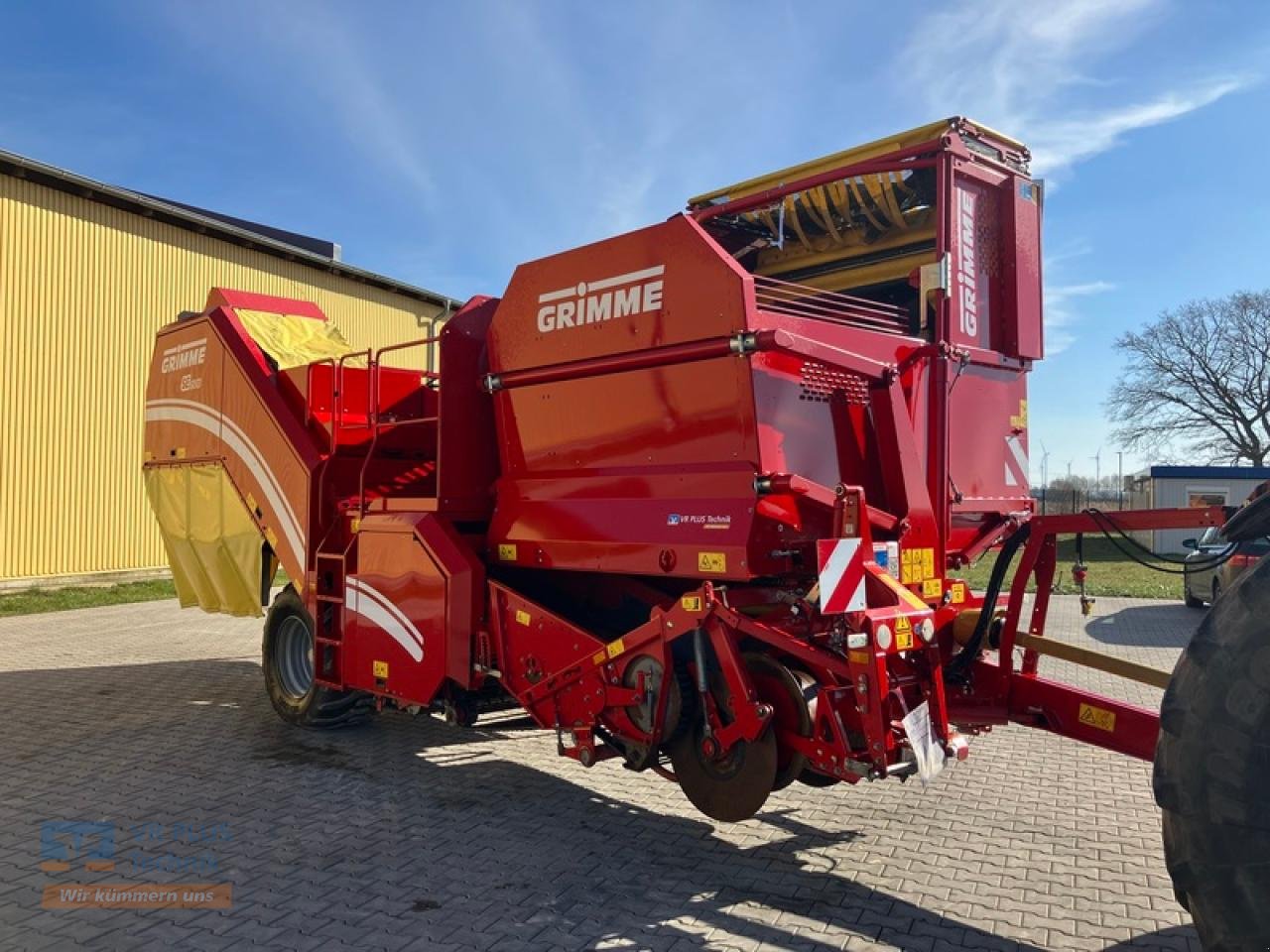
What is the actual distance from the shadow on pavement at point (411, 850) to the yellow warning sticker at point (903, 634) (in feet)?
3.69

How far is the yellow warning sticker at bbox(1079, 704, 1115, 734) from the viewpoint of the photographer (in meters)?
4.03

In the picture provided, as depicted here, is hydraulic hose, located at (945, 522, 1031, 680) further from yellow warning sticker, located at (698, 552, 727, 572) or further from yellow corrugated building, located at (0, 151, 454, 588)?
yellow corrugated building, located at (0, 151, 454, 588)

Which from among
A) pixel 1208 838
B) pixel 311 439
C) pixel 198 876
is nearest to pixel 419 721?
pixel 311 439

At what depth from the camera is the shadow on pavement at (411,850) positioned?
3.80 metres

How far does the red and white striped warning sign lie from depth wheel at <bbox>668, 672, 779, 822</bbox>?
2.18ft

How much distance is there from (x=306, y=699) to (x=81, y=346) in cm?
1153

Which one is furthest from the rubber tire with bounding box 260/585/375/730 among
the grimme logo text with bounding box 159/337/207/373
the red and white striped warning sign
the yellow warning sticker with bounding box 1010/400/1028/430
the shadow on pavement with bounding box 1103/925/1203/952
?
the shadow on pavement with bounding box 1103/925/1203/952

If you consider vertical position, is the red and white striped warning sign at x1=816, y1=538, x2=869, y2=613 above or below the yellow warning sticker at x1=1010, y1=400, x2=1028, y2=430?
below

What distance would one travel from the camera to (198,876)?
4.32m

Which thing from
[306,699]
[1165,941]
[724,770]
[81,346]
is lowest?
[1165,941]

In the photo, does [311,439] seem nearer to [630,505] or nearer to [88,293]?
[630,505]

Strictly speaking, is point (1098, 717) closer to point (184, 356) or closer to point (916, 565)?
point (916, 565)

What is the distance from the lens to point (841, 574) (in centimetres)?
388
